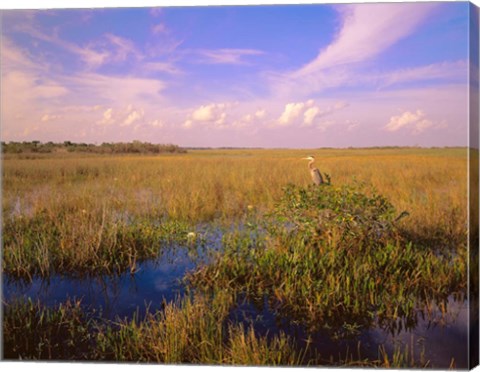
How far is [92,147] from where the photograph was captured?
159 inches

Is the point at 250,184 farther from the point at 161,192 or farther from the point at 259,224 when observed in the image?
the point at 161,192

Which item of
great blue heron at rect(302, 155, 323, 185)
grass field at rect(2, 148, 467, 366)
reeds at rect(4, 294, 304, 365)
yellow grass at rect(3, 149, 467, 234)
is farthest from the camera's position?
great blue heron at rect(302, 155, 323, 185)

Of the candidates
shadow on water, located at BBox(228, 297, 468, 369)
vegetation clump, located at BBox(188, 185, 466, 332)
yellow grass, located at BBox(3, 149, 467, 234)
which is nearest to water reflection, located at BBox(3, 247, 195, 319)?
vegetation clump, located at BBox(188, 185, 466, 332)

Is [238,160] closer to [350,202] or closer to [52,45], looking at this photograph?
[350,202]

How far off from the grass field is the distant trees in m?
0.06

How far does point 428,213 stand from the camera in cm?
371

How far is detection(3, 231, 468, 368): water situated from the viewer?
3.36 meters

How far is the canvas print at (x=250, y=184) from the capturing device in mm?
3395

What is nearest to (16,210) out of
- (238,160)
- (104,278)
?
(104,278)

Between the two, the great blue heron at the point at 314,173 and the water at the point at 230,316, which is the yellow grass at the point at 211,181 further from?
the water at the point at 230,316

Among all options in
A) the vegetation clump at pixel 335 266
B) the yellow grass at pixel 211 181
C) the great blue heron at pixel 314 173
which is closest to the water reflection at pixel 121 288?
the vegetation clump at pixel 335 266

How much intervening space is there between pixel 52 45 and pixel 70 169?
105cm

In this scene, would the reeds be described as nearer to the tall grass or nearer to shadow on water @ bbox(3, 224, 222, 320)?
shadow on water @ bbox(3, 224, 222, 320)

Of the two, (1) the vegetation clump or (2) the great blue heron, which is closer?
(1) the vegetation clump
